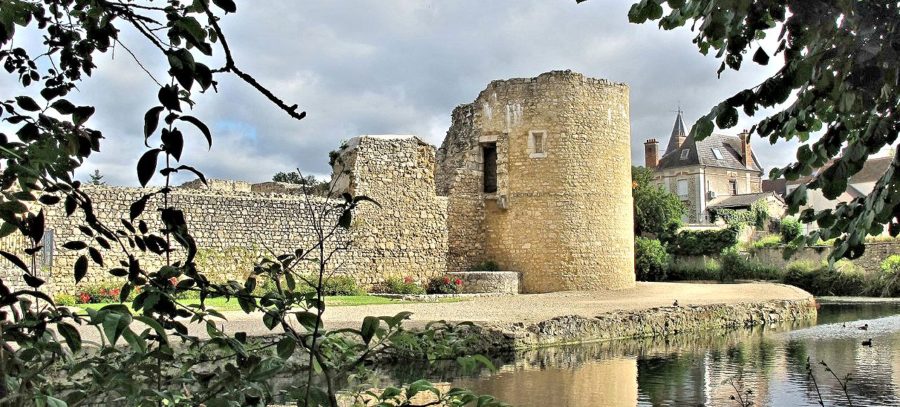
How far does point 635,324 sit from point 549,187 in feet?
23.1

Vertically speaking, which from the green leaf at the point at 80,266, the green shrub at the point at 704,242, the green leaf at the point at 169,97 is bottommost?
the green leaf at the point at 80,266

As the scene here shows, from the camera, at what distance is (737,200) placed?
152 feet

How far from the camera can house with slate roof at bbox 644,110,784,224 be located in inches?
1924

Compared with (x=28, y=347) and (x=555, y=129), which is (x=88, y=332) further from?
(x=555, y=129)

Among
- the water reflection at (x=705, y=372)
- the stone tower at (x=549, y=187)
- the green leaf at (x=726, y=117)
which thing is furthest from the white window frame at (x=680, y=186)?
the green leaf at (x=726, y=117)

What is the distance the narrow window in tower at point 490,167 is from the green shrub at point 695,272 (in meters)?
9.79

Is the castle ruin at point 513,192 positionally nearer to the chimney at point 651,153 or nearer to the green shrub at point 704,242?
the green shrub at point 704,242

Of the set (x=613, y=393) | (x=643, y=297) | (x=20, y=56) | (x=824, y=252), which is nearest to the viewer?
(x=20, y=56)

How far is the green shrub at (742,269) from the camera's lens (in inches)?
1032

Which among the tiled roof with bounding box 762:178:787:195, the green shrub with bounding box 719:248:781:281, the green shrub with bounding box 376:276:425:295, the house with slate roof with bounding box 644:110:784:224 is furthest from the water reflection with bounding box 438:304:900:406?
the tiled roof with bounding box 762:178:787:195

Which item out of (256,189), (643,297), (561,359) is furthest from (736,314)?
(256,189)

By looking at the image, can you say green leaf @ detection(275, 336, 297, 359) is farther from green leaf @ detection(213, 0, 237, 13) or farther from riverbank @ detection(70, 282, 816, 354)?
riverbank @ detection(70, 282, 816, 354)

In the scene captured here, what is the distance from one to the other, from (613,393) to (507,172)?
39.0 ft

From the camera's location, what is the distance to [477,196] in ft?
66.2
